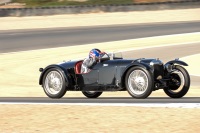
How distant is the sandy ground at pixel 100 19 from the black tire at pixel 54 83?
116 ft

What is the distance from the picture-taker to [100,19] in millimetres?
50938

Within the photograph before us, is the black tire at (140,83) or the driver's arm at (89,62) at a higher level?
the driver's arm at (89,62)

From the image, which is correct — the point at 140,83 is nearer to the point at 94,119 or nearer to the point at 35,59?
the point at 94,119

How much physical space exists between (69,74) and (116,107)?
2539mm

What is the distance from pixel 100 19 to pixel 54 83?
125 feet

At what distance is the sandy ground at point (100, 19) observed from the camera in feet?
162

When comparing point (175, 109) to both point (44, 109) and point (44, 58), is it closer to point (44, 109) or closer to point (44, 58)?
point (44, 109)

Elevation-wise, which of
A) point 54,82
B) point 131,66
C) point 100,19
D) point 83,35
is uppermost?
point 100,19

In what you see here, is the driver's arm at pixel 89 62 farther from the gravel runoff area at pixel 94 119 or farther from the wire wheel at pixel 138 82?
the gravel runoff area at pixel 94 119

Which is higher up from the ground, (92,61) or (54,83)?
(92,61)

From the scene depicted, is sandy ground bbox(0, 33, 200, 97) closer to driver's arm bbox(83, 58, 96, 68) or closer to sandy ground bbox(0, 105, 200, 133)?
driver's arm bbox(83, 58, 96, 68)

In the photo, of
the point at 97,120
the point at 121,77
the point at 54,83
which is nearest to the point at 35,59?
the point at 54,83

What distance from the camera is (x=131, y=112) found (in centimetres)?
1007

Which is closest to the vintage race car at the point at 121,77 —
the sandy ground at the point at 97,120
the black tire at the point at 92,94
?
the black tire at the point at 92,94
